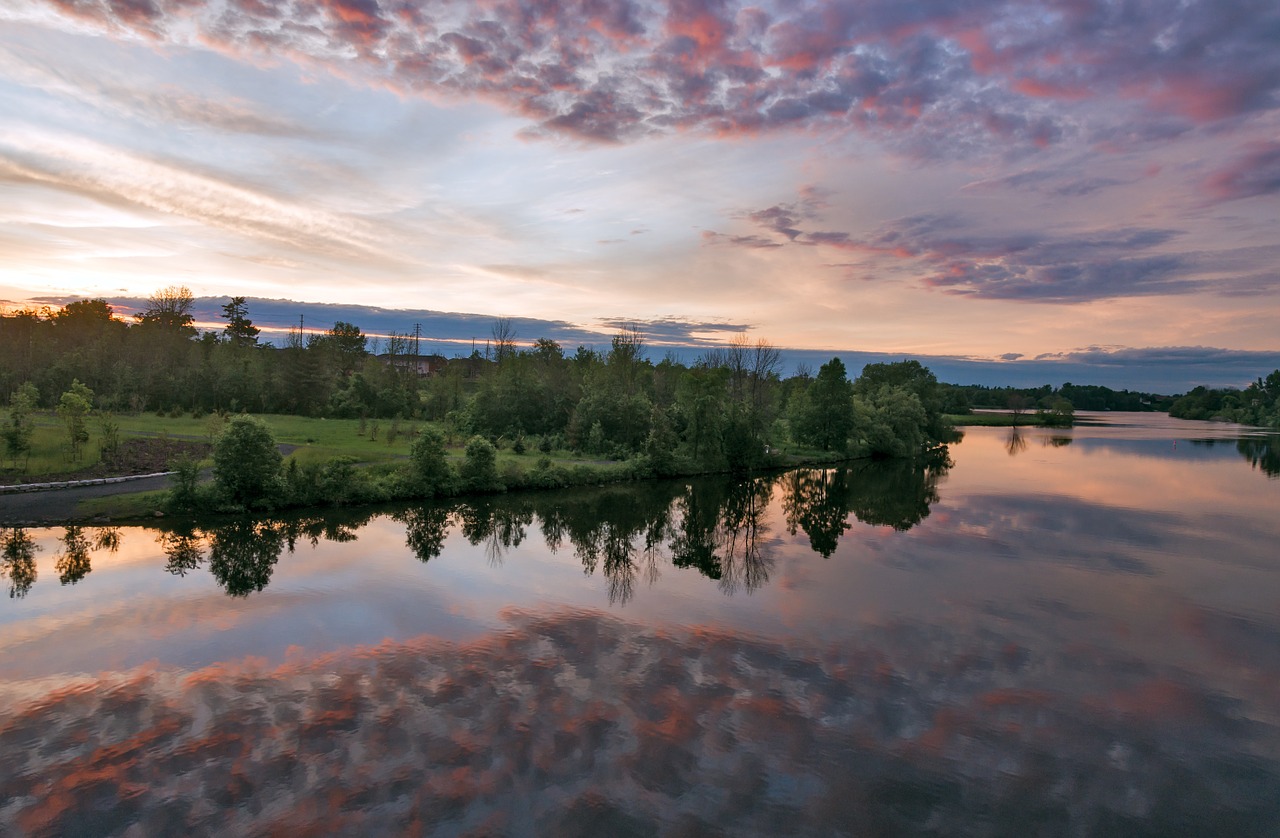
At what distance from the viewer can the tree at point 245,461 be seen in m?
30.6

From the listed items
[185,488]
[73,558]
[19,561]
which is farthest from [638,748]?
[185,488]

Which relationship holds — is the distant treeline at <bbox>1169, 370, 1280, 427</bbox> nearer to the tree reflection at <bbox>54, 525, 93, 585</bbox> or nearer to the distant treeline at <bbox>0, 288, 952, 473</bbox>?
the distant treeline at <bbox>0, 288, 952, 473</bbox>

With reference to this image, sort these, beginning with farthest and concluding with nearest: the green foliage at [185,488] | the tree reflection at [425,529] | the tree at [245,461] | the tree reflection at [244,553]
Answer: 1. the tree at [245,461]
2. the green foliage at [185,488]
3. the tree reflection at [425,529]
4. the tree reflection at [244,553]

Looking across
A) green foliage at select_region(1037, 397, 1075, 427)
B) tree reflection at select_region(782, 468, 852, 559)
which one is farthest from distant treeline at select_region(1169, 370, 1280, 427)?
tree reflection at select_region(782, 468, 852, 559)

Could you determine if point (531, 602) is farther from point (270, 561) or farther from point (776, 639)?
point (270, 561)

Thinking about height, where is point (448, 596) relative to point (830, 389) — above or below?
below

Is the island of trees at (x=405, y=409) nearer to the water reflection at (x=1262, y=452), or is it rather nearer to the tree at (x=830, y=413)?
the tree at (x=830, y=413)

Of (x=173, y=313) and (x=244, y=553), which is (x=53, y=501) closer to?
(x=244, y=553)

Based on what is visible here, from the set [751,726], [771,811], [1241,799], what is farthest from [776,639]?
[1241,799]

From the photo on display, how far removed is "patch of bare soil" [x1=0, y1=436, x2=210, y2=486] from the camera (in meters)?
31.0

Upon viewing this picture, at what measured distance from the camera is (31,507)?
27.8 meters

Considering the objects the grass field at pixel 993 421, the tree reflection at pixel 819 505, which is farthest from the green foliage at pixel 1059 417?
the tree reflection at pixel 819 505

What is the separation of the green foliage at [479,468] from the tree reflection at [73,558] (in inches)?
682

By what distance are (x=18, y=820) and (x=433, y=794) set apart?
6185 mm
